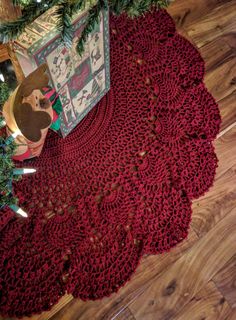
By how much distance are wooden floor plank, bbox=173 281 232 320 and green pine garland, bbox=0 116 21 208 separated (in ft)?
1.52

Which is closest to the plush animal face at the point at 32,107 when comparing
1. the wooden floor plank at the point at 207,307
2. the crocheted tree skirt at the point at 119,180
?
the crocheted tree skirt at the point at 119,180

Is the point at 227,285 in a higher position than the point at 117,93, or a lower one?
lower

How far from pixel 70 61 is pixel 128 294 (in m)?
0.52

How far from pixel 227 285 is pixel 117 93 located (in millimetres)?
531

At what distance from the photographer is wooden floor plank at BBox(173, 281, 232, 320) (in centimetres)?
94

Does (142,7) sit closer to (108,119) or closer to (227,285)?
(108,119)

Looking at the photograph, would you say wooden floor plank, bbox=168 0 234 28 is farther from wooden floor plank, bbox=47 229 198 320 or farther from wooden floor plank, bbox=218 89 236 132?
wooden floor plank, bbox=47 229 198 320

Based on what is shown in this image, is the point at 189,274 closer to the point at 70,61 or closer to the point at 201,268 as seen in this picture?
the point at 201,268

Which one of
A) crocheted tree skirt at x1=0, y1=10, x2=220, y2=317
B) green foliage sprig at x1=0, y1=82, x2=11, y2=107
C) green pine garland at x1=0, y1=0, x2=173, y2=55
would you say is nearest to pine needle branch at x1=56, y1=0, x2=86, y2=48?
green pine garland at x1=0, y1=0, x2=173, y2=55

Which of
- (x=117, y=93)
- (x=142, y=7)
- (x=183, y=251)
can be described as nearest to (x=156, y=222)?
(x=183, y=251)

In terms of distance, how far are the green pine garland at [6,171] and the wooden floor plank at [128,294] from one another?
0.28 m

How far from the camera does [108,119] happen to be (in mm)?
1013

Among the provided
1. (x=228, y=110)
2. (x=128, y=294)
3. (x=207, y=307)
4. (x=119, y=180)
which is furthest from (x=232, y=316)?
(x=228, y=110)

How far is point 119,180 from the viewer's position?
3.19 feet
